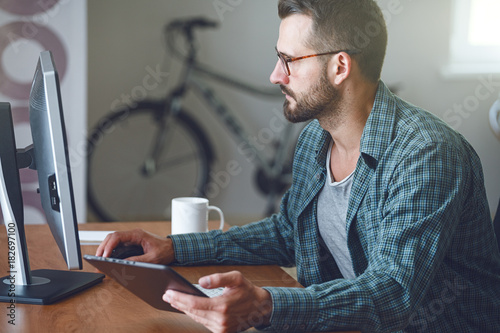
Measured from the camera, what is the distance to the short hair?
4.04 ft

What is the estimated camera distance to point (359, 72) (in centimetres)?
124

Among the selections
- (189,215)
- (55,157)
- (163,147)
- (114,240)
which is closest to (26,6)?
(163,147)

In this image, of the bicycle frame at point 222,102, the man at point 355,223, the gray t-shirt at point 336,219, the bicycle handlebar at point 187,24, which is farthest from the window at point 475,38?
the gray t-shirt at point 336,219

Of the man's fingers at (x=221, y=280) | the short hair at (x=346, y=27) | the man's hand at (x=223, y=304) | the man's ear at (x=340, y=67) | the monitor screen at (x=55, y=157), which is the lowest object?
the man's hand at (x=223, y=304)

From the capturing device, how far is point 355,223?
1.12 metres

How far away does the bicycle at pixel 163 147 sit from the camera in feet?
11.7

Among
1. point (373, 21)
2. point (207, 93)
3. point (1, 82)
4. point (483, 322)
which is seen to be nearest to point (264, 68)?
point (207, 93)

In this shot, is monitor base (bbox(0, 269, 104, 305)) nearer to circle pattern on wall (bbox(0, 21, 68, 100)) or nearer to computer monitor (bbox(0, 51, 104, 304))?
computer monitor (bbox(0, 51, 104, 304))

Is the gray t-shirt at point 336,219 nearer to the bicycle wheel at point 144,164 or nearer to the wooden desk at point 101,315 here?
the wooden desk at point 101,315

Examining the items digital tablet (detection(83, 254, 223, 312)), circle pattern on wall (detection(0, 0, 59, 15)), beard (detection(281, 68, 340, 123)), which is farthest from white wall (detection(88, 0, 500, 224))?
digital tablet (detection(83, 254, 223, 312))

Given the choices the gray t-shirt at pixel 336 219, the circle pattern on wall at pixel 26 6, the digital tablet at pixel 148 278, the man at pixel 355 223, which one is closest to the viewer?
the digital tablet at pixel 148 278

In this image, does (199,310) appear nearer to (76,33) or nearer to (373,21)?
(373,21)

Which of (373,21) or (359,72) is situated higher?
(373,21)

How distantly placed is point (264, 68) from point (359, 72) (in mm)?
2559
